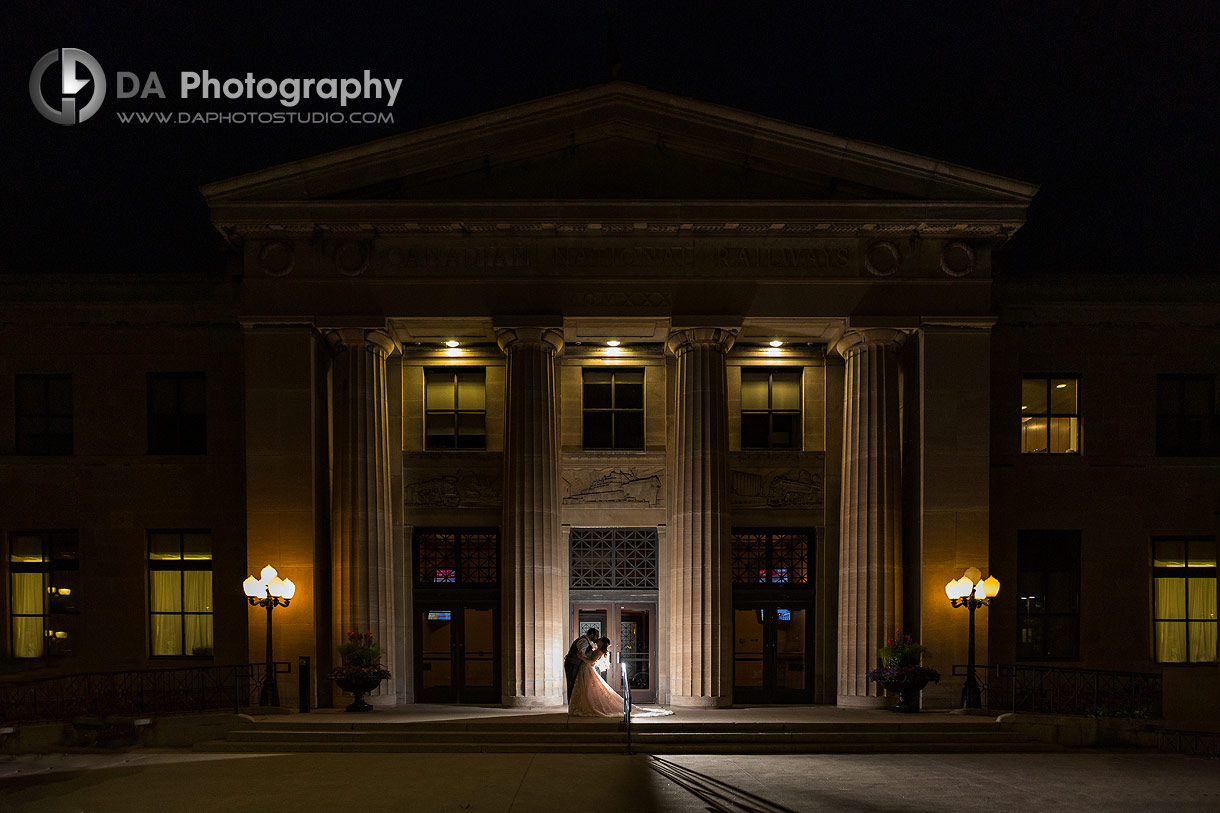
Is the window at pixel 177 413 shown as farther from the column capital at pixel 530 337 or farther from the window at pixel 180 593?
the column capital at pixel 530 337

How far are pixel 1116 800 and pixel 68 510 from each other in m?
24.4

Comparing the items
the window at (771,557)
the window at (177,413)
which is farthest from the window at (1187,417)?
the window at (177,413)

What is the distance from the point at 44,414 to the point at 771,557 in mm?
19332

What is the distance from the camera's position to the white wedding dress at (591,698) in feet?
73.1

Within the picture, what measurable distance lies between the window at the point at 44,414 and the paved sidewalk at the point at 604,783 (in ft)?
Result: 33.6

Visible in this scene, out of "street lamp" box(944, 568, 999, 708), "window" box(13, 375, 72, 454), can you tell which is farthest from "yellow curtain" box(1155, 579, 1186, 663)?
"window" box(13, 375, 72, 454)

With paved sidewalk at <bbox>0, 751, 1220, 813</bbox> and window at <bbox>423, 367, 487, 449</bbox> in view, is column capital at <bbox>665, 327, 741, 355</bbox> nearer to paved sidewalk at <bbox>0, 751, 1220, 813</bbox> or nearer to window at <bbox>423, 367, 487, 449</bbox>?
window at <bbox>423, 367, 487, 449</bbox>

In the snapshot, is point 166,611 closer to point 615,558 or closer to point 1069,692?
point 615,558

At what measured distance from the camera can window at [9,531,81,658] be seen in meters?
27.0

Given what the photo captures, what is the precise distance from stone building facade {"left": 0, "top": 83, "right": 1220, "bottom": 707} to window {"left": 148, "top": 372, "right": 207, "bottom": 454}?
0.08 metres

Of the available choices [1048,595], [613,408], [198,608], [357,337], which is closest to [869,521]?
[1048,595]

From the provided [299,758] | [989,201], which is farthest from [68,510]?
[989,201]

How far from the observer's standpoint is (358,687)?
76.7 feet

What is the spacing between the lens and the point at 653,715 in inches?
904
